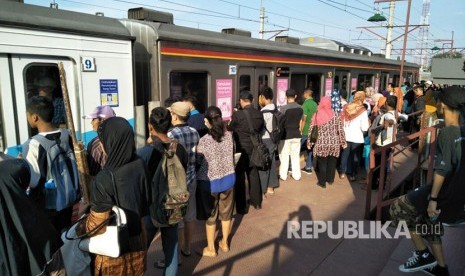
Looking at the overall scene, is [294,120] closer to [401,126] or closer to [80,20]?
[80,20]

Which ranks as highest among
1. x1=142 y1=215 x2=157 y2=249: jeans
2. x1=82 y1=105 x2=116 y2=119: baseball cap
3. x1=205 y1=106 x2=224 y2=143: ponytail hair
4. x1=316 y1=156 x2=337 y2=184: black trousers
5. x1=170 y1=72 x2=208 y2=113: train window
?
x1=170 y1=72 x2=208 y2=113: train window

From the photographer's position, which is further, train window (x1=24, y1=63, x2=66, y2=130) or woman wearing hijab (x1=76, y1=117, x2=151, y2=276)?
train window (x1=24, y1=63, x2=66, y2=130)

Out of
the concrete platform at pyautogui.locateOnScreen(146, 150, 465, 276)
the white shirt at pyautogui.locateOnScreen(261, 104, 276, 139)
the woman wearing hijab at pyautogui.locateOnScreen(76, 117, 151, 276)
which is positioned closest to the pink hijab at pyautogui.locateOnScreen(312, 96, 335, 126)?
the white shirt at pyautogui.locateOnScreen(261, 104, 276, 139)

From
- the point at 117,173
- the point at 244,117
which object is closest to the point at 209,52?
the point at 244,117

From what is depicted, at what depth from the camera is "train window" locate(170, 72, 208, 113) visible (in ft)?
16.9

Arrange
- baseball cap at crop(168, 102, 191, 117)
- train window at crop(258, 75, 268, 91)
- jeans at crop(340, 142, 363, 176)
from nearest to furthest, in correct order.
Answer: baseball cap at crop(168, 102, 191, 117) < jeans at crop(340, 142, 363, 176) < train window at crop(258, 75, 268, 91)

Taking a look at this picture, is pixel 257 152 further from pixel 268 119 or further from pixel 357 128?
pixel 357 128

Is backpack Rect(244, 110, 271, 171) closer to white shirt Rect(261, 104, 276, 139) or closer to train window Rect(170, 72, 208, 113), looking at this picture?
white shirt Rect(261, 104, 276, 139)

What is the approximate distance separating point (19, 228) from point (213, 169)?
1.97 m

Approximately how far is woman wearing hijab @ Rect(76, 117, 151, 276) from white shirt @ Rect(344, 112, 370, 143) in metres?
4.67

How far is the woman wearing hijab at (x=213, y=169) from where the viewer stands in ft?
12.1

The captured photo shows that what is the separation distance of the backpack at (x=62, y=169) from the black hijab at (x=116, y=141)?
0.83 metres

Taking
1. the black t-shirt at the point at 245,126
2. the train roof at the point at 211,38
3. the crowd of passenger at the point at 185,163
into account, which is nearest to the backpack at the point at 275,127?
the crowd of passenger at the point at 185,163

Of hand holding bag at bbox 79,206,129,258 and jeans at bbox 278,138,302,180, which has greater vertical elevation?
hand holding bag at bbox 79,206,129,258
